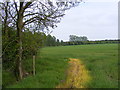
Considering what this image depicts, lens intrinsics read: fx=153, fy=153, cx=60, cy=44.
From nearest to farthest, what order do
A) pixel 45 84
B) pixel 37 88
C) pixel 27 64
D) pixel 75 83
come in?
pixel 37 88, pixel 45 84, pixel 75 83, pixel 27 64

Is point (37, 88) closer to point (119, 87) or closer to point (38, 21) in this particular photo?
point (119, 87)

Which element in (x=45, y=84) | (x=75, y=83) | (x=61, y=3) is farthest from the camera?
(x=61, y=3)

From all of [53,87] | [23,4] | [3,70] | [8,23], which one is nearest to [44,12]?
[23,4]

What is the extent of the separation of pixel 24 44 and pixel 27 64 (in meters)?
2.58

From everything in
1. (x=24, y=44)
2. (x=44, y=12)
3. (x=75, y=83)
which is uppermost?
(x=44, y=12)

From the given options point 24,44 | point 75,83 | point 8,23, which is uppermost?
point 8,23

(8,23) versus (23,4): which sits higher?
(23,4)

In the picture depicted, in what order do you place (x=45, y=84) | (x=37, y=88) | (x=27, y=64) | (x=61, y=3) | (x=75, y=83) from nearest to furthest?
(x=37, y=88), (x=45, y=84), (x=75, y=83), (x=61, y=3), (x=27, y=64)

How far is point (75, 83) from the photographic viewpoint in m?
7.20

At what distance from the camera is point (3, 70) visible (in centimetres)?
924

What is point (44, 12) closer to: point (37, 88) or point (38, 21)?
point (38, 21)

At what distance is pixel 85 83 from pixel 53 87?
1.56 m

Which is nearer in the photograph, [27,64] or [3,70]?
[3,70]

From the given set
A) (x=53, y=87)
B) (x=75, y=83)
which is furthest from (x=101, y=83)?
(x=53, y=87)
